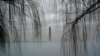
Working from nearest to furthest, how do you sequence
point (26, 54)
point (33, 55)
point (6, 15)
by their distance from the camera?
point (6, 15) → point (26, 54) → point (33, 55)

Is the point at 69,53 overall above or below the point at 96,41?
below

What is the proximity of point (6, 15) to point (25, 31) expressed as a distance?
39 centimetres

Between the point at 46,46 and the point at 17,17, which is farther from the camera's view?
the point at 46,46

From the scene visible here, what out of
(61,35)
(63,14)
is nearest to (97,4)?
(63,14)

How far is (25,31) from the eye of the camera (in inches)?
97.1

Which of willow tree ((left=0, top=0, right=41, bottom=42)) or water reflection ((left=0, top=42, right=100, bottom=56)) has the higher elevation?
willow tree ((left=0, top=0, right=41, bottom=42))

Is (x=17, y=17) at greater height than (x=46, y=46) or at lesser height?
greater

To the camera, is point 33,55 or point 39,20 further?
point 33,55

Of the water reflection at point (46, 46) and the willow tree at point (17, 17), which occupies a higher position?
the willow tree at point (17, 17)

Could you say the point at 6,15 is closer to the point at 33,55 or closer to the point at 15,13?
the point at 15,13

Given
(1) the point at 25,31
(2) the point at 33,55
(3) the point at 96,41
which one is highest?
(1) the point at 25,31

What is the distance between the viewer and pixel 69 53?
2.46 m

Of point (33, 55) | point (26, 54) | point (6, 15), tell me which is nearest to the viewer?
point (6, 15)

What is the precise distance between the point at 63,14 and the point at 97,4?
0.56 m
